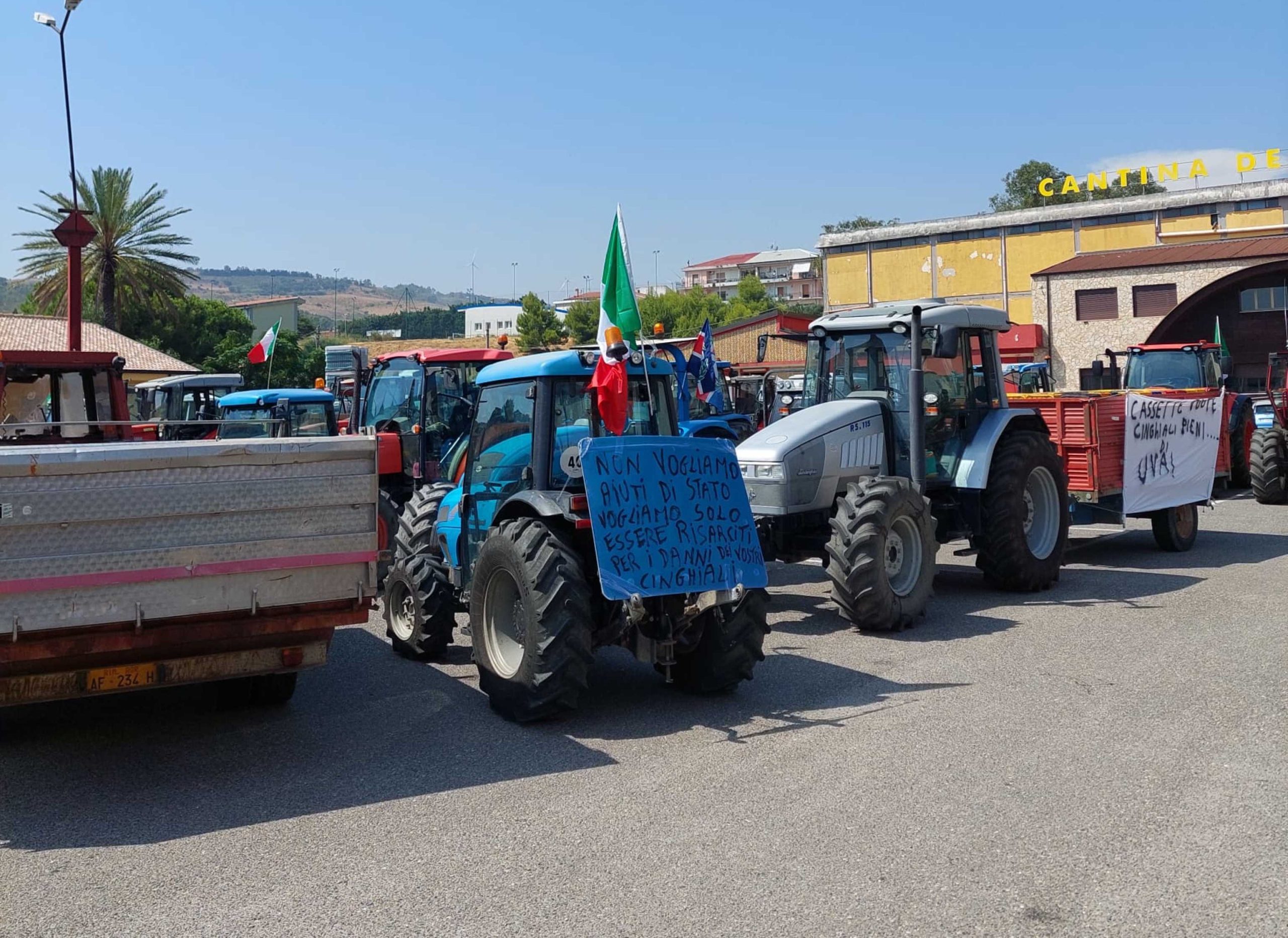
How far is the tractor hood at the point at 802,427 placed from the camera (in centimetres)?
985

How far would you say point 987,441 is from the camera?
1064 centimetres

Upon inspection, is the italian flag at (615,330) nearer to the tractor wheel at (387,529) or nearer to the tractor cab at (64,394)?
the tractor wheel at (387,529)

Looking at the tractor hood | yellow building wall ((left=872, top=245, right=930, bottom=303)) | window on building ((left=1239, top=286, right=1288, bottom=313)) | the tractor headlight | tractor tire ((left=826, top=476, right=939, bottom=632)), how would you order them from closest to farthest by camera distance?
tractor tire ((left=826, top=476, right=939, bottom=632)) < the tractor headlight < the tractor hood < window on building ((left=1239, top=286, right=1288, bottom=313)) < yellow building wall ((left=872, top=245, right=930, bottom=303))

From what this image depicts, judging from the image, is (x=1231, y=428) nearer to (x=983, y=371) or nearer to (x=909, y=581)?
(x=983, y=371)

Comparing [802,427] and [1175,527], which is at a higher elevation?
[802,427]

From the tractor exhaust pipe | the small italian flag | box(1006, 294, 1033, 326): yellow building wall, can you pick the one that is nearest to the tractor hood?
the tractor exhaust pipe

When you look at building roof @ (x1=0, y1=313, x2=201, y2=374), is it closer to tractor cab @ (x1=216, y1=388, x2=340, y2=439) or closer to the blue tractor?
tractor cab @ (x1=216, y1=388, x2=340, y2=439)

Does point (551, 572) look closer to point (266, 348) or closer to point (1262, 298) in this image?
point (266, 348)

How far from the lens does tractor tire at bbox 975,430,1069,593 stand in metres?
10.6

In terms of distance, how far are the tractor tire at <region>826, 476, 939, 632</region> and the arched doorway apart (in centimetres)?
3084

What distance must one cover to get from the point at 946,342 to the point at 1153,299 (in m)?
35.1

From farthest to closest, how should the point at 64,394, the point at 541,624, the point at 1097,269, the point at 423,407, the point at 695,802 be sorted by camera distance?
the point at 1097,269
the point at 423,407
the point at 64,394
the point at 541,624
the point at 695,802

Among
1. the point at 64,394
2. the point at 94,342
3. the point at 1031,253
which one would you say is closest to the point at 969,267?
the point at 1031,253

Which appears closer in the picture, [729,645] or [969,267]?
[729,645]
